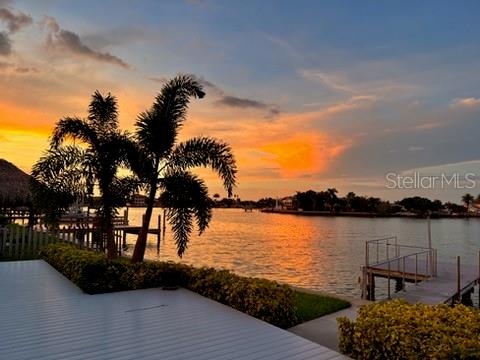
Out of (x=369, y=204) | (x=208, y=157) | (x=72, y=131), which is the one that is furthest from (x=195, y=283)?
(x=369, y=204)

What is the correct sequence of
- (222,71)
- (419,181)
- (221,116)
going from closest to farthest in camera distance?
(222,71) < (221,116) < (419,181)

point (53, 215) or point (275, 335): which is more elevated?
point (53, 215)

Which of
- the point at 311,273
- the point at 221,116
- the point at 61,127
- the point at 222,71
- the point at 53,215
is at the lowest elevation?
the point at 311,273

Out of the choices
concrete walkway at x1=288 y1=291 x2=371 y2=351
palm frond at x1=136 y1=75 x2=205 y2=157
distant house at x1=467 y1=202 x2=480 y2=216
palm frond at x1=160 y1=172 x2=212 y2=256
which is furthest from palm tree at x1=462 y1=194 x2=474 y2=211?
concrete walkway at x1=288 y1=291 x2=371 y2=351

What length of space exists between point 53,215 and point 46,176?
1226 mm

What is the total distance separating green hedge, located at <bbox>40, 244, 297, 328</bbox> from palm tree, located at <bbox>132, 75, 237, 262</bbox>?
1.69 metres

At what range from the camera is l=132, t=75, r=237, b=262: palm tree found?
1104 centimetres

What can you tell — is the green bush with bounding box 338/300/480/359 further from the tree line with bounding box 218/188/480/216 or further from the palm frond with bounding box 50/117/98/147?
the tree line with bounding box 218/188/480/216

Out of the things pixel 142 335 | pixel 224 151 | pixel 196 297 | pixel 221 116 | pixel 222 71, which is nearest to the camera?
pixel 142 335

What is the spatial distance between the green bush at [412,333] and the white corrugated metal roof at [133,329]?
417 millimetres

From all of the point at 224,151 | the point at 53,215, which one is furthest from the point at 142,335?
the point at 53,215

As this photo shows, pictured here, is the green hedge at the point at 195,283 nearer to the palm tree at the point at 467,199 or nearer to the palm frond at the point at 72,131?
the palm frond at the point at 72,131

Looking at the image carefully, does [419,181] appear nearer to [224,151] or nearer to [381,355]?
[224,151]

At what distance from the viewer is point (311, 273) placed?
24.5 meters
